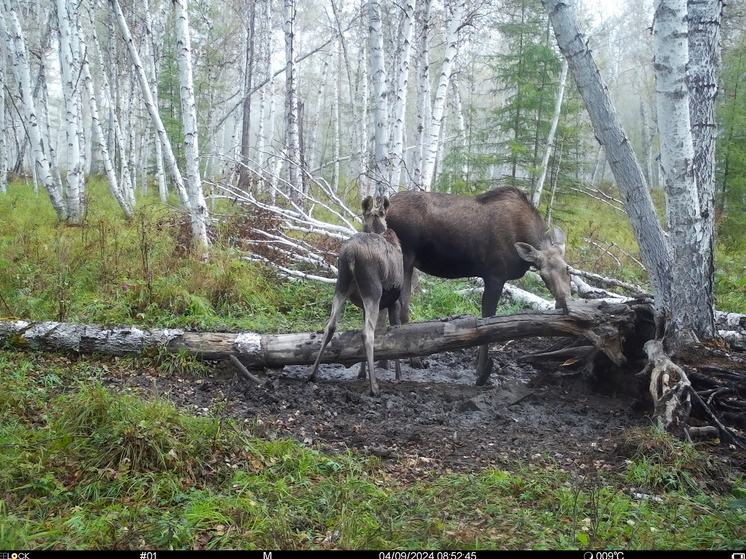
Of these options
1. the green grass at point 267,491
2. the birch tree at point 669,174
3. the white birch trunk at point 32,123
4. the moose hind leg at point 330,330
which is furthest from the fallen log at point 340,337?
the white birch trunk at point 32,123

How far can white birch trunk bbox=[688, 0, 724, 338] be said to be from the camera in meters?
5.94

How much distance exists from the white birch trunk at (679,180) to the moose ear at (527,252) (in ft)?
5.25

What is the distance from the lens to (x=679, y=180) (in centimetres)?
582

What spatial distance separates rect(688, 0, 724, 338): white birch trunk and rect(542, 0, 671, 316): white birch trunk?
1.22 ft

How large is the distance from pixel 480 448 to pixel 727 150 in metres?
13.2

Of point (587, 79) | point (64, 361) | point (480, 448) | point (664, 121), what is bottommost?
point (480, 448)

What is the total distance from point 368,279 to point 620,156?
2854 millimetres

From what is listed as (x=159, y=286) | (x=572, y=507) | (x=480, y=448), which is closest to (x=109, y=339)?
(x=159, y=286)

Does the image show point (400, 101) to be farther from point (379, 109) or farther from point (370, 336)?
point (370, 336)

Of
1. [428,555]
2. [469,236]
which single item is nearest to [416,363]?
[469,236]

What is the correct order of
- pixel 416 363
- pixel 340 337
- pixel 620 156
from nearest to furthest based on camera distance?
pixel 620 156 → pixel 340 337 → pixel 416 363

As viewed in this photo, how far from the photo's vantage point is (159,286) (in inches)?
324

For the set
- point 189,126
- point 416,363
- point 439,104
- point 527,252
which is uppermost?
point 439,104

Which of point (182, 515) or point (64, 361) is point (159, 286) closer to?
point (64, 361)
